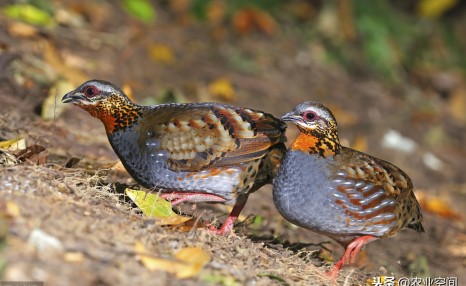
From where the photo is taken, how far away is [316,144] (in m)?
5.77

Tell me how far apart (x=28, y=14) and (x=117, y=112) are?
413cm

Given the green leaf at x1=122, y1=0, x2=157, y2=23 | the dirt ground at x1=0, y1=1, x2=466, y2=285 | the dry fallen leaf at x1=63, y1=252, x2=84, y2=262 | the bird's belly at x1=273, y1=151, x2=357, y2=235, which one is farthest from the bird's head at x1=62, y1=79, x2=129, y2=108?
the green leaf at x1=122, y1=0, x2=157, y2=23

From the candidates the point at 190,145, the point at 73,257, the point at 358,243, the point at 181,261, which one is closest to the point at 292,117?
the point at 190,145

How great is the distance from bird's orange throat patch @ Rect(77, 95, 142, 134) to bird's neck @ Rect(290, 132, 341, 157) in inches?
50.3

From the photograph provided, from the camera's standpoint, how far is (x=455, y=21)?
47.4 ft

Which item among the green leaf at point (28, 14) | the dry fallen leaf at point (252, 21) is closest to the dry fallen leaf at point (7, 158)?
the green leaf at point (28, 14)

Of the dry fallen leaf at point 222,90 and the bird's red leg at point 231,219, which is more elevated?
the dry fallen leaf at point 222,90

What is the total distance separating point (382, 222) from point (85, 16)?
642 cm

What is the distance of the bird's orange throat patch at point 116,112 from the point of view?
19.5 feet

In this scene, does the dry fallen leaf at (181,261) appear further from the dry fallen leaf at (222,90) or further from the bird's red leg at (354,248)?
the dry fallen leaf at (222,90)

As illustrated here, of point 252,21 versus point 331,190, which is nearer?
point 331,190

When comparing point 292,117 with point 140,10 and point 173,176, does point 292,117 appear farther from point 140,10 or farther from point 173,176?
point 140,10

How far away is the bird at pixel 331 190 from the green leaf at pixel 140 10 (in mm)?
6335

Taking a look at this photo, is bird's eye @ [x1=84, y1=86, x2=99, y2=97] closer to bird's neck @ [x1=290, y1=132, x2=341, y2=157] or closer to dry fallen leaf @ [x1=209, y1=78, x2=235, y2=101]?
bird's neck @ [x1=290, y1=132, x2=341, y2=157]
